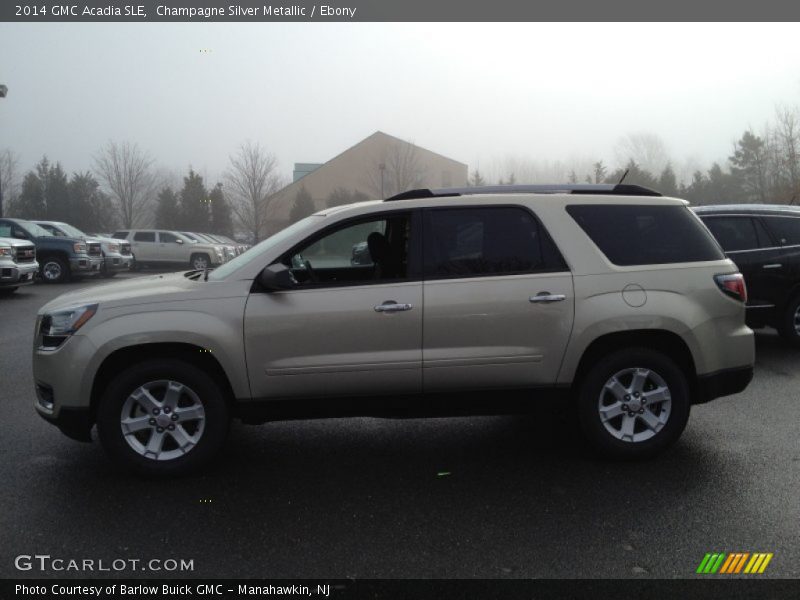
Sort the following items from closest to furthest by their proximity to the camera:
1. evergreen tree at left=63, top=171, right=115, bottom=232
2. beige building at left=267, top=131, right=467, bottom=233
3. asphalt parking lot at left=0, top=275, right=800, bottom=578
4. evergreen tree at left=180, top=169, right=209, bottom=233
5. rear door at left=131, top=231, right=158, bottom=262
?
asphalt parking lot at left=0, top=275, right=800, bottom=578
rear door at left=131, top=231, right=158, bottom=262
beige building at left=267, top=131, right=467, bottom=233
evergreen tree at left=180, top=169, right=209, bottom=233
evergreen tree at left=63, top=171, right=115, bottom=232

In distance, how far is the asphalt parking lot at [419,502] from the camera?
3.13 m

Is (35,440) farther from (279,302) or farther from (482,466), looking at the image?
(482,466)

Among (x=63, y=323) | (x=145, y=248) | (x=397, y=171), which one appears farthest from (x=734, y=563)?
(x=397, y=171)

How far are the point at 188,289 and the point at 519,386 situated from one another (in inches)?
90.0

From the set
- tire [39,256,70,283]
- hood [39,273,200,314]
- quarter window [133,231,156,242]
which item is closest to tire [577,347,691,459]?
hood [39,273,200,314]

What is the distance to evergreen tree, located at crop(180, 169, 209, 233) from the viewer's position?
49.6m

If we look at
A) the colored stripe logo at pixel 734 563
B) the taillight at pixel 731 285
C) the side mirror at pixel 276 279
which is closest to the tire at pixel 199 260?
the side mirror at pixel 276 279

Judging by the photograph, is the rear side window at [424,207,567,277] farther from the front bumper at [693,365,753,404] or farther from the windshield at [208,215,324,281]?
the front bumper at [693,365,753,404]

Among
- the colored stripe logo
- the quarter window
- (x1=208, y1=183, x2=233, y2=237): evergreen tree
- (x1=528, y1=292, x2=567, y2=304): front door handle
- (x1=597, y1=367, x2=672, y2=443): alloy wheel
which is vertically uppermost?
(x1=208, y1=183, x2=233, y2=237): evergreen tree

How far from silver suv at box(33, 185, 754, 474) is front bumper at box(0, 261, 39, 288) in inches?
448

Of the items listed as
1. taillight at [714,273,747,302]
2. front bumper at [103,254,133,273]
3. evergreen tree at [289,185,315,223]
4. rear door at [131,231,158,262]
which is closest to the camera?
taillight at [714,273,747,302]

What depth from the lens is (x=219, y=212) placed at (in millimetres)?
49875
